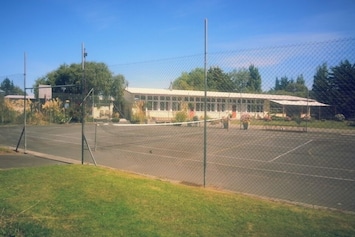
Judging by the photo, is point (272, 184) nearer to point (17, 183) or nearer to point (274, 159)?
point (274, 159)

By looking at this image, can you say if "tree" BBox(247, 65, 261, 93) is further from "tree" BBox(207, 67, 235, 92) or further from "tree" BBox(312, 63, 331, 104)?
"tree" BBox(312, 63, 331, 104)

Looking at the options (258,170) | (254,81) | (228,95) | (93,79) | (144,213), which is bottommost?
(258,170)

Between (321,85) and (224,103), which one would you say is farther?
(224,103)

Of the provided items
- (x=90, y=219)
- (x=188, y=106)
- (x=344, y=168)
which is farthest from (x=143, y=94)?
(x=344, y=168)

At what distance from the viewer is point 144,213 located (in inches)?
196

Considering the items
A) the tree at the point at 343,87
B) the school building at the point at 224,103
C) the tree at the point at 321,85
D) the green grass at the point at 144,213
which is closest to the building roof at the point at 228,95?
the school building at the point at 224,103

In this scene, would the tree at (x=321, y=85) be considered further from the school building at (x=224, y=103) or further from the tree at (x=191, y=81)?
the tree at (x=191, y=81)

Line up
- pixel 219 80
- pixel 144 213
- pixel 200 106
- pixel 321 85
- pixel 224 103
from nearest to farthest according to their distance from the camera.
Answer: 1. pixel 144 213
2. pixel 321 85
3. pixel 219 80
4. pixel 224 103
5. pixel 200 106

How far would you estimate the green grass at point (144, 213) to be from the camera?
430 cm

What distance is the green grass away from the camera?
4.30 m

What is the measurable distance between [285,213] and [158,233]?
8.07 feet

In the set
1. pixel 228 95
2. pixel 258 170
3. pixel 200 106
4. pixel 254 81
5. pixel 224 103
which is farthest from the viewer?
pixel 258 170

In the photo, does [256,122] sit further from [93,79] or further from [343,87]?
[93,79]

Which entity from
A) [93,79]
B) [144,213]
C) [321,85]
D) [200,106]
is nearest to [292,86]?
[321,85]
